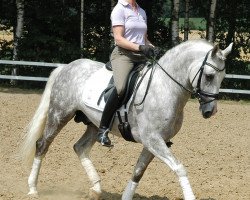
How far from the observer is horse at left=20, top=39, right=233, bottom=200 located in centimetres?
596

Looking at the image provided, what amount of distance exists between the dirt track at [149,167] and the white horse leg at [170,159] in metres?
1.40

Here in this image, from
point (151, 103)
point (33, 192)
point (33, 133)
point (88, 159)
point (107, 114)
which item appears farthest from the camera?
point (33, 133)

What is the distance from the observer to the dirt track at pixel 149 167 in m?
7.77

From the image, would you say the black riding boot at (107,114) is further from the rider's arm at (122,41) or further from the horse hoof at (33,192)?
the horse hoof at (33,192)

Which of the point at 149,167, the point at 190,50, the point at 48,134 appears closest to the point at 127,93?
the point at 190,50

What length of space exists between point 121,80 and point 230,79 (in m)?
11.7

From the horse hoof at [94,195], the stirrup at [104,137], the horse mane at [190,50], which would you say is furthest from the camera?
the horse hoof at [94,195]

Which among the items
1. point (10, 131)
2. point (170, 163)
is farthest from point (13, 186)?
point (10, 131)

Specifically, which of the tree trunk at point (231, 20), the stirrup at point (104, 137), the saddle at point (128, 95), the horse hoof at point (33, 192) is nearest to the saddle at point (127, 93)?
the saddle at point (128, 95)

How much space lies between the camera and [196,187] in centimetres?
803

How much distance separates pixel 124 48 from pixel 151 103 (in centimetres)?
70

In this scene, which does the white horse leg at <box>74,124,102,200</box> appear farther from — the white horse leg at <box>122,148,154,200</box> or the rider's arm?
the rider's arm

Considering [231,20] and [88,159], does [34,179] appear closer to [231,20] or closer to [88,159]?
[88,159]

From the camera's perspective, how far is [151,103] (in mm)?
6367
